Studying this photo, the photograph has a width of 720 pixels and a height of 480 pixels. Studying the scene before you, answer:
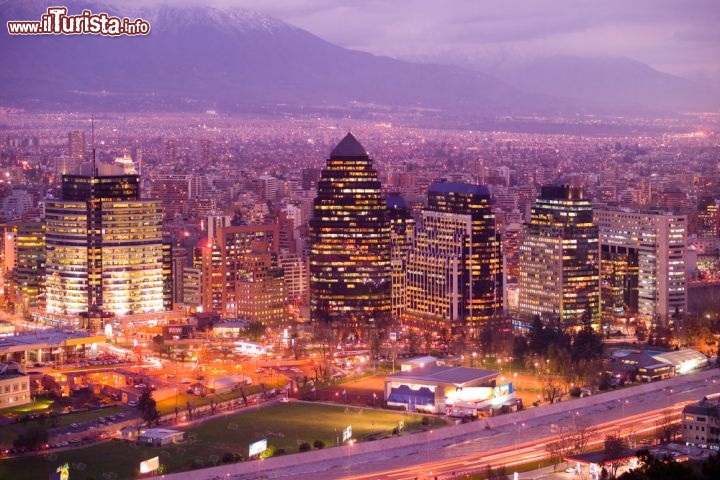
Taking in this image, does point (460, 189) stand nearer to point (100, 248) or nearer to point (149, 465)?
point (100, 248)

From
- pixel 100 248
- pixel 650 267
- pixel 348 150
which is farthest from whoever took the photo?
pixel 650 267

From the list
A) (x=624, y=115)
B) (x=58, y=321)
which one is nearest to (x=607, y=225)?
(x=58, y=321)

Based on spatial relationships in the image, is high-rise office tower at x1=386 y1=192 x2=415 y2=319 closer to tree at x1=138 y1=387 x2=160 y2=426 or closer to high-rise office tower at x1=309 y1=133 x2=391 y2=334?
high-rise office tower at x1=309 y1=133 x2=391 y2=334

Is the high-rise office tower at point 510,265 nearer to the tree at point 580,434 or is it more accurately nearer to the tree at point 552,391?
the tree at point 552,391

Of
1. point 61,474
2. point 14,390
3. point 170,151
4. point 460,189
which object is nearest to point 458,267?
point 460,189

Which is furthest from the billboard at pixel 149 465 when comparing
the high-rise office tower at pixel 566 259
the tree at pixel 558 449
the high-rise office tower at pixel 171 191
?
the high-rise office tower at pixel 171 191

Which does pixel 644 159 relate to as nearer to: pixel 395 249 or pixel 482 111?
pixel 482 111

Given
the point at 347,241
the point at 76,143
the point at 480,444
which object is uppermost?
the point at 76,143
